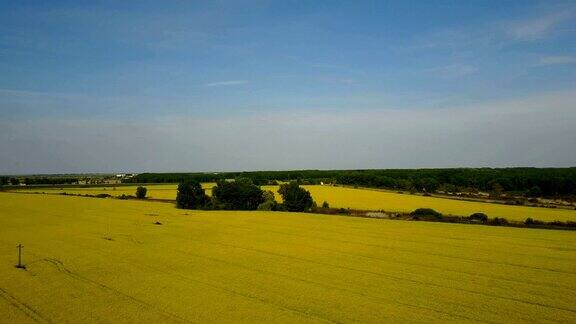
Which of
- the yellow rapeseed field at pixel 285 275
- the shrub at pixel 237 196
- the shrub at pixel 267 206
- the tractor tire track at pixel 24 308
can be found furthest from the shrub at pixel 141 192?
the tractor tire track at pixel 24 308

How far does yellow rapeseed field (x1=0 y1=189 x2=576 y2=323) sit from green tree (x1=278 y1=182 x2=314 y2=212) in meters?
26.1

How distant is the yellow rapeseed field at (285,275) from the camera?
18.7m

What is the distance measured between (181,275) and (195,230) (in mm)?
22484

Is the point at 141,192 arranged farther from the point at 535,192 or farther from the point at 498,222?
the point at 535,192

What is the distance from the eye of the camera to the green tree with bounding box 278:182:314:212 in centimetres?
7469

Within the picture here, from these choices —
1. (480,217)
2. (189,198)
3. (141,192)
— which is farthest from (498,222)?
(141,192)

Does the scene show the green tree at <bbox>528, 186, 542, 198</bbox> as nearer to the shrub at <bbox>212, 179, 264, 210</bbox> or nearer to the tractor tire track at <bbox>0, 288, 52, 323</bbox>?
the shrub at <bbox>212, 179, 264, 210</bbox>

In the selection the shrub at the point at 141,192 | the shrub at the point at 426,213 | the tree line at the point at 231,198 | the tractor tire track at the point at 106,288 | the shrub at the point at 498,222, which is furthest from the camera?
the shrub at the point at 141,192

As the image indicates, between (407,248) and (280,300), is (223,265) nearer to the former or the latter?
(280,300)

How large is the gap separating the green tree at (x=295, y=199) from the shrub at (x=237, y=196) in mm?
6024

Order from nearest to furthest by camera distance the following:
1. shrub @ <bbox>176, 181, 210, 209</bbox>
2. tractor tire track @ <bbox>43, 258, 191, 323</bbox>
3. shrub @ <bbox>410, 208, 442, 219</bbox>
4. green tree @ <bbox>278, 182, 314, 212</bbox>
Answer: tractor tire track @ <bbox>43, 258, 191, 323</bbox>, shrub @ <bbox>410, 208, 442, 219</bbox>, green tree @ <bbox>278, 182, 314, 212</bbox>, shrub @ <bbox>176, 181, 210, 209</bbox>

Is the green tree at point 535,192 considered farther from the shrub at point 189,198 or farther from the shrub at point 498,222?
the shrub at point 189,198

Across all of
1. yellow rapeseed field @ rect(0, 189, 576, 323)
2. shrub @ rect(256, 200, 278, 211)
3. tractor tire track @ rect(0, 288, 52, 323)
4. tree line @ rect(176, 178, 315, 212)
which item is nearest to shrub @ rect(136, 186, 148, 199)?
tree line @ rect(176, 178, 315, 212)

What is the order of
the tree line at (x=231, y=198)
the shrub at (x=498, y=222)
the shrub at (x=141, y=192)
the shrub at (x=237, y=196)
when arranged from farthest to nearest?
the shrub at (x=141, y=192) → the shrub at (x=237, y=196) → the tree line at (x=231, y=198) → the shrub at (x=498, y=222)
